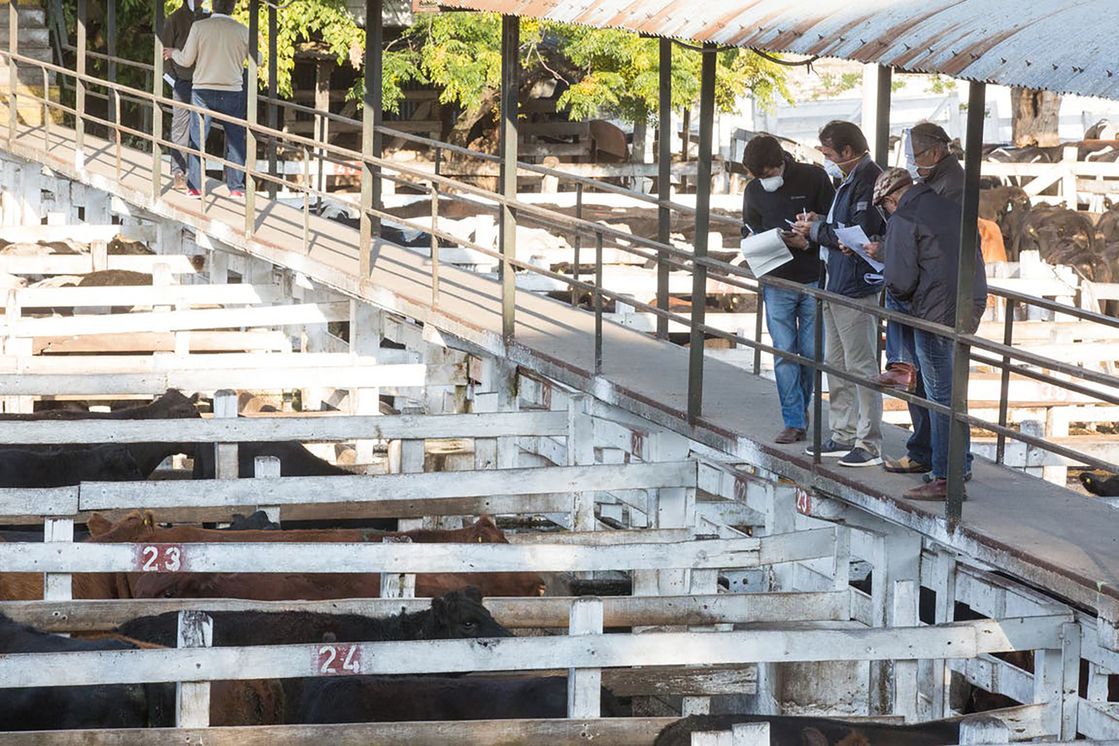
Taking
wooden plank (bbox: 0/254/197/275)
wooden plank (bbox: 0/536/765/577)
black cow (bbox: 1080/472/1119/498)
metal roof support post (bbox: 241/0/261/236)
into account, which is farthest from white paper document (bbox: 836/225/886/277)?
wooden plank (bbox: 0/254/197/275)

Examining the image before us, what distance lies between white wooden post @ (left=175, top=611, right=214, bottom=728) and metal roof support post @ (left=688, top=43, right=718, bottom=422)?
375 centimetres

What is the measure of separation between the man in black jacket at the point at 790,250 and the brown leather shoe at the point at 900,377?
1025 mm

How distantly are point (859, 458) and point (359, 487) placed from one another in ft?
8.59

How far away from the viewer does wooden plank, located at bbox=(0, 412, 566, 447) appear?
1031 centimetres

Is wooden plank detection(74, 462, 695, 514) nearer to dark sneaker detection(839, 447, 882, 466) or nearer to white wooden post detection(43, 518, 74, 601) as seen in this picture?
white wooden post detection(43, 518, 74, 601)

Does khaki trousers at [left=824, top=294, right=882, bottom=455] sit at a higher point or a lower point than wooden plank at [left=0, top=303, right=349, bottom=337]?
higher

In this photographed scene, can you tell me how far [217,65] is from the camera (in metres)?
17.2

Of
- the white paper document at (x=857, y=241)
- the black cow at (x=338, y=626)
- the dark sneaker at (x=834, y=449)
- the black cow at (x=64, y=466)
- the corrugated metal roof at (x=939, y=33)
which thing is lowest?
the black cow at (x=64, y=466)

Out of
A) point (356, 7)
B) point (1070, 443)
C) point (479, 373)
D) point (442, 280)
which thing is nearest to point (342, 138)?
point (356, 7)

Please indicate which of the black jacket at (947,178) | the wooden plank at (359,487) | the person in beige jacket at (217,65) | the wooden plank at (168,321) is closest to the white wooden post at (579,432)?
the wooden plank at (359,487)

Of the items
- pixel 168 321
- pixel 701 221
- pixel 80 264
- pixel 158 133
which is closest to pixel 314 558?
pixel 701 221

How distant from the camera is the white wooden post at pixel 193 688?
6.82 metres

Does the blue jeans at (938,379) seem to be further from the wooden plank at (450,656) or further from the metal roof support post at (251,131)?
the metal roof support post at (251,131)

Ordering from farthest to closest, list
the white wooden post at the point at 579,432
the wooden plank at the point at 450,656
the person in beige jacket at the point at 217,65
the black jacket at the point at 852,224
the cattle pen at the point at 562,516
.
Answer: the person in beige jacket at the point at 217,65, the white wooden post at the point at 579,432, the black jacket at the point at 852,224, the cattle pen at the point at 562,516, the wooden plank at the point at 450,656
